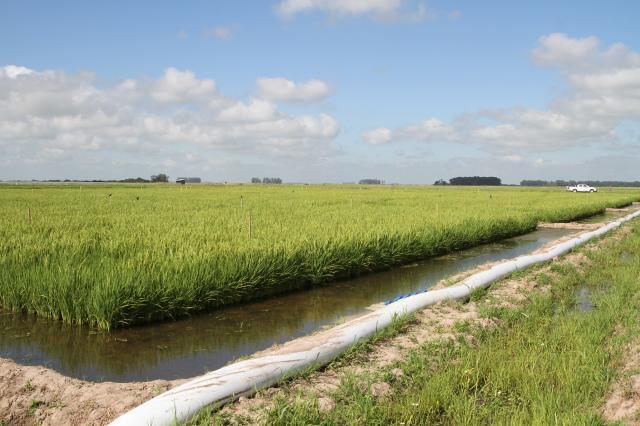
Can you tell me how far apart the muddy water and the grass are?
1503 mm

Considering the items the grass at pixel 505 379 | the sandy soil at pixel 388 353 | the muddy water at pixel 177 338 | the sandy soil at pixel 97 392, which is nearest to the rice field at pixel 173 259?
the muddy water at pixel 177 338

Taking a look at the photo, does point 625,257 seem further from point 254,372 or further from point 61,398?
point 61,398

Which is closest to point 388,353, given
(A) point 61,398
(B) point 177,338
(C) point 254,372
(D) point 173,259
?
→ (C) point 254,372

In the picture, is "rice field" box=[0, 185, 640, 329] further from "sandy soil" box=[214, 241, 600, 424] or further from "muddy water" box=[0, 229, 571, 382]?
"sandy soil" box=[214, 241, 600, 424]

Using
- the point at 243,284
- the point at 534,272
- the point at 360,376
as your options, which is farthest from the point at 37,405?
the point at 534,272

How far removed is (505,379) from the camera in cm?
328

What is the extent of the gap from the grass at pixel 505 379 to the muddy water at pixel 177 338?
4.93ft

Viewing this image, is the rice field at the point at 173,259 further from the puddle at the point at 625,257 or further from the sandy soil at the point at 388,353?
the puddle at the point at 625,257

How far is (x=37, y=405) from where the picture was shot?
3.07 meters

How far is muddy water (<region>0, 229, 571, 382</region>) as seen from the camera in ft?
13.1

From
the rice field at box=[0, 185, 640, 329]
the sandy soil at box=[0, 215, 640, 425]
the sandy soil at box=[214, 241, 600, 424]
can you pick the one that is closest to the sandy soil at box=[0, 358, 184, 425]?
the sandy soil at box=[0, 215, 640, 425]

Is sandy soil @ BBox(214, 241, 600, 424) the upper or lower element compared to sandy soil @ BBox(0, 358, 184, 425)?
upper

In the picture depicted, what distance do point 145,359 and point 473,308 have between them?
10.8ft

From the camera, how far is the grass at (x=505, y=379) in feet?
9.10
